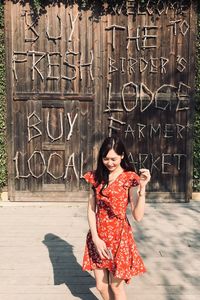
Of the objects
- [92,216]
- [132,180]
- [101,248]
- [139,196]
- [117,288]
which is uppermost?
[132,180]

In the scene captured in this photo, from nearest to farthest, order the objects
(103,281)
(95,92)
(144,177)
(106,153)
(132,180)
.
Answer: (144,177)
(106,153)
(132,180)
(103,281)
(95,92)

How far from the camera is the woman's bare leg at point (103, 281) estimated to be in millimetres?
3584

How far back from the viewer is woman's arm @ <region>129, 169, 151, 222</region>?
10.7 ft

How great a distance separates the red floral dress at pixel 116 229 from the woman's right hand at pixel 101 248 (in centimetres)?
7

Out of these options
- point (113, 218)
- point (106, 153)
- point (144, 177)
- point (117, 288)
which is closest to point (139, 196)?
point (144, 177)

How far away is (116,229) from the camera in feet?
11.5

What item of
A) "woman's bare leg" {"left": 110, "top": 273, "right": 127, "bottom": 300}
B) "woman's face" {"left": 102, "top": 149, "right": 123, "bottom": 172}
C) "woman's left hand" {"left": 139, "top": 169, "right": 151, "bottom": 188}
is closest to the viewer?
"woman's left hand" {"left": 139, "top": 169, "right": 151, "bottom": 188}

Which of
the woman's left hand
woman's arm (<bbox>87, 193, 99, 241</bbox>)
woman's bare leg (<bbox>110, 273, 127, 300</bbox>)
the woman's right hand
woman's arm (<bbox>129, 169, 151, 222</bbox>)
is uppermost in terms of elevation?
the woman's left hand

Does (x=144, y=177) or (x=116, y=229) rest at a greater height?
(x=144, y=177)

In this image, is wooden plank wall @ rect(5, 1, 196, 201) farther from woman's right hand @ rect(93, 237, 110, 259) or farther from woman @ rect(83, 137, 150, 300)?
woman's right hand @ rect(93, 237, 110, 259)

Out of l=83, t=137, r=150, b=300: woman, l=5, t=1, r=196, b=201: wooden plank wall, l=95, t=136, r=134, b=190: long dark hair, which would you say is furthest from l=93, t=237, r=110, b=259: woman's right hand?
l=5, t=1, r=196, b=201: wooden plank wall

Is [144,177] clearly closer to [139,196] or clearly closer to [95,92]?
[139,196]

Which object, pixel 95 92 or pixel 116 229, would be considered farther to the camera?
pixel 95 92

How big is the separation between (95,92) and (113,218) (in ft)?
14.3
